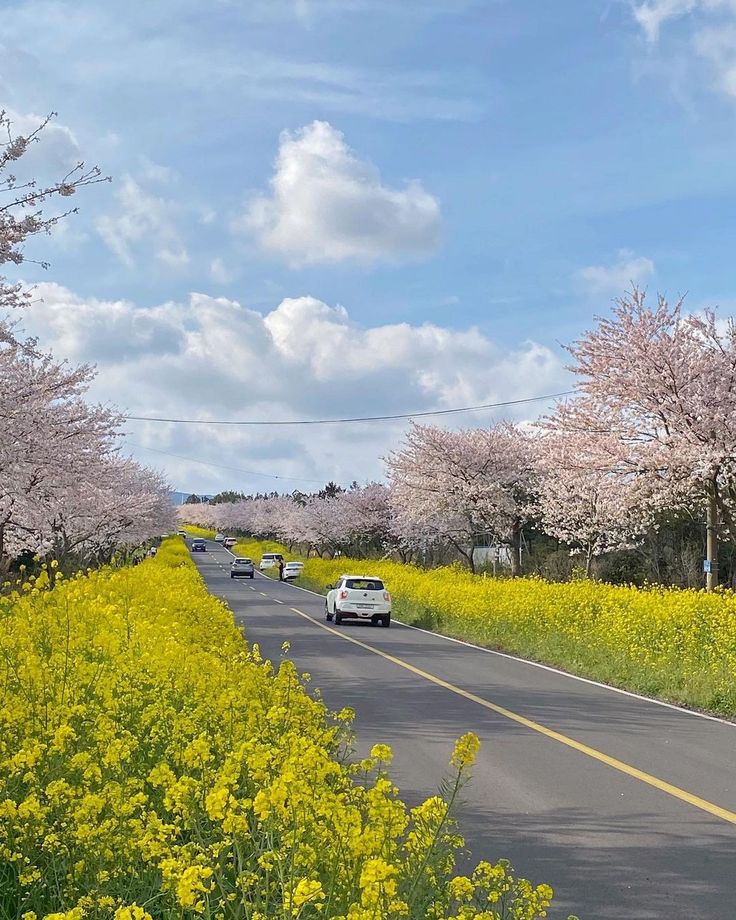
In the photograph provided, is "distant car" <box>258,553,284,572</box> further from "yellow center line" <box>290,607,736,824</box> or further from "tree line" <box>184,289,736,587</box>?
"yellow center line" <box>290,607,736,824</box>

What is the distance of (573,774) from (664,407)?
12.2 metres

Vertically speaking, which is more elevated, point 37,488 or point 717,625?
point 37,488

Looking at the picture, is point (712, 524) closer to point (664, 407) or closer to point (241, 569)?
point (664, 407)

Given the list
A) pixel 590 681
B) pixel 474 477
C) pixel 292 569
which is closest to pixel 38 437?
pixel 590 681

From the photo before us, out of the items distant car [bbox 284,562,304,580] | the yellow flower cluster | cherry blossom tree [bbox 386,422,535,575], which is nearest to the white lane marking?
the yellow flower cluster

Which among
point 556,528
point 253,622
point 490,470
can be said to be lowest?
point 253,622

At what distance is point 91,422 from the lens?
80.4 feet

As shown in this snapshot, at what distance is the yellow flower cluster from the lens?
3533 mm

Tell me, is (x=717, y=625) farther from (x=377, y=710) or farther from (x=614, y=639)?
(x=377, y=710)

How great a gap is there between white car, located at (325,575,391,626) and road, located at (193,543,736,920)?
32.9 feet

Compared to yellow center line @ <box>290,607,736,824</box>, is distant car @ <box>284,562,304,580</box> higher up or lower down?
higher up

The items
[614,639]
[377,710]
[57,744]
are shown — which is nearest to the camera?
[57,744]

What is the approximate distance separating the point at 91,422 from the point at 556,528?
17455 mm

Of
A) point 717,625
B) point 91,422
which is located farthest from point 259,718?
point 91,422
